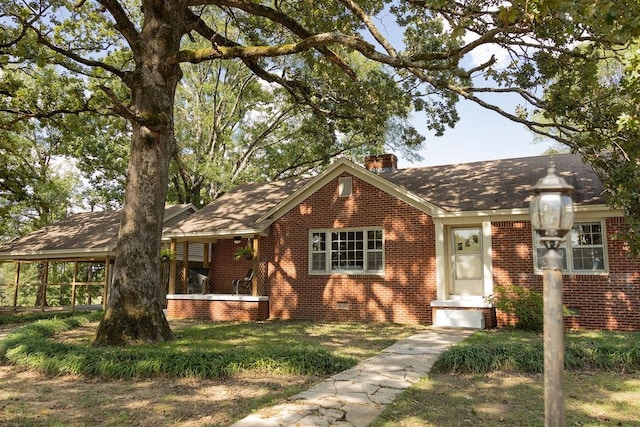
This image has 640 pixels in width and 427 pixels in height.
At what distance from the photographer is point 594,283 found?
11.9m

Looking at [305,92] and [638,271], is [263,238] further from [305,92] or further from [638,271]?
[638,271]

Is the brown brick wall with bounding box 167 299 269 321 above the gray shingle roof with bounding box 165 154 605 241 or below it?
below

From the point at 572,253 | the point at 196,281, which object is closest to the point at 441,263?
the point at 572,253

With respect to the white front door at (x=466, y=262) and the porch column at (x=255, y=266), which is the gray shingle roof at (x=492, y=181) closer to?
the white front door at (x=466, y=262)

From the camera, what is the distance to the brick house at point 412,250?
12.0 metres

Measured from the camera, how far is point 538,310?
37.8 feet

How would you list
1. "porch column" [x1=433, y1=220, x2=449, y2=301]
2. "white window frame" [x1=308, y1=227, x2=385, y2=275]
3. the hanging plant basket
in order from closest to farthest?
"porch column" [x1=433, y1=220, x2=449, y2=301] → "white window frame" [x1=308, y1=227, x2=385, y2=275] → the hanging plant basket

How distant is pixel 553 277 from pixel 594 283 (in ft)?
32.6

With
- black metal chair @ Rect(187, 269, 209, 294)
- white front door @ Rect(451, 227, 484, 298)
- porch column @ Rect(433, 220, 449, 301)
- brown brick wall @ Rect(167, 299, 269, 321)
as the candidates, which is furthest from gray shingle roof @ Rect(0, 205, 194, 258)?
white front door @ Rect(451, 227, 484, 298)

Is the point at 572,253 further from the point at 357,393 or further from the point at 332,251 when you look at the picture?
the point at 357,393

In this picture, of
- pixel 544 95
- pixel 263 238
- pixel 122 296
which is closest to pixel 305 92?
pixel 263 238

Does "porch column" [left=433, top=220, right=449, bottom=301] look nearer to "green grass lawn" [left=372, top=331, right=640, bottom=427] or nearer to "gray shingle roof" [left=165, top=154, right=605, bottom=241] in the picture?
"gray shingle roof" [left=165, top=154, right=605, bottom=241]

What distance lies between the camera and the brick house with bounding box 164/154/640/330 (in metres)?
12.0

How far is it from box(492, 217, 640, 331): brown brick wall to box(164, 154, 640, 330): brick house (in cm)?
2
